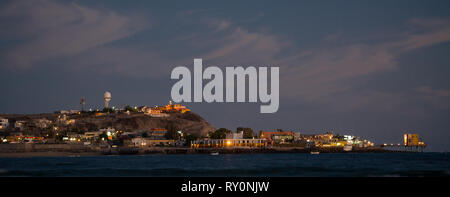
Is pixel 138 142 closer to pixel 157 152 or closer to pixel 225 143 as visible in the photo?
pixel 157 152

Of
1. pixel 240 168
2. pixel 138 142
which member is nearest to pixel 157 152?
pixel 138 142

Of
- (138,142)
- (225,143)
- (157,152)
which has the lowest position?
(157,152)

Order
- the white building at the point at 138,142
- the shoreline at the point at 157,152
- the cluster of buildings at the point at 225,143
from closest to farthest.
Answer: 1. the shoreline at the point at 157,152
2. the white building at the point at 138,142
3. the cluster of buildings at the point at 225,143

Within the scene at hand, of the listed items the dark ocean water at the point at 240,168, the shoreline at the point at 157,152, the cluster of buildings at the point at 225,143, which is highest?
the dark ocean water at the point at 240,168

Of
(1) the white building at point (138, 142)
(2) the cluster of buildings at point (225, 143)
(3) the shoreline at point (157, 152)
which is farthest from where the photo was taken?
(2) the cluster of buildings at point (225, 143)

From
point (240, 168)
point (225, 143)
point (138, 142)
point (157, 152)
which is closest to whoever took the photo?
point (240, 168)

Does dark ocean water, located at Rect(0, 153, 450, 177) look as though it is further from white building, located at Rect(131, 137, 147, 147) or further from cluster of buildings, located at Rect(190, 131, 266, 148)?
cluster of buildings, located at Rect(190, 131, 266, 148)

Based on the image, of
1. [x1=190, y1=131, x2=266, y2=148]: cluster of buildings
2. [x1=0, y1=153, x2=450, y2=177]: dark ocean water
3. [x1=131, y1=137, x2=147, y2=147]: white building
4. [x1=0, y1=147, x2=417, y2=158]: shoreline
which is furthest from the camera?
[x1=190, y1=131, x2=266, y2=148]: cluster of buildings

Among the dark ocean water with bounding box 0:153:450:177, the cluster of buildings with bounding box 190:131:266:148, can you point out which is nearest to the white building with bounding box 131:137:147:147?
the cluster of buildings with bounding box 190:131:266:148

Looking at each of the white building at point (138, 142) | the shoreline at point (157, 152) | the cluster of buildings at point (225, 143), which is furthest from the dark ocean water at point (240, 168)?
the cluster of buildings at point (225, 143)

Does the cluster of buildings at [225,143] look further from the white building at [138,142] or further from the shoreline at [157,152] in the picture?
the white building at [138,142]
